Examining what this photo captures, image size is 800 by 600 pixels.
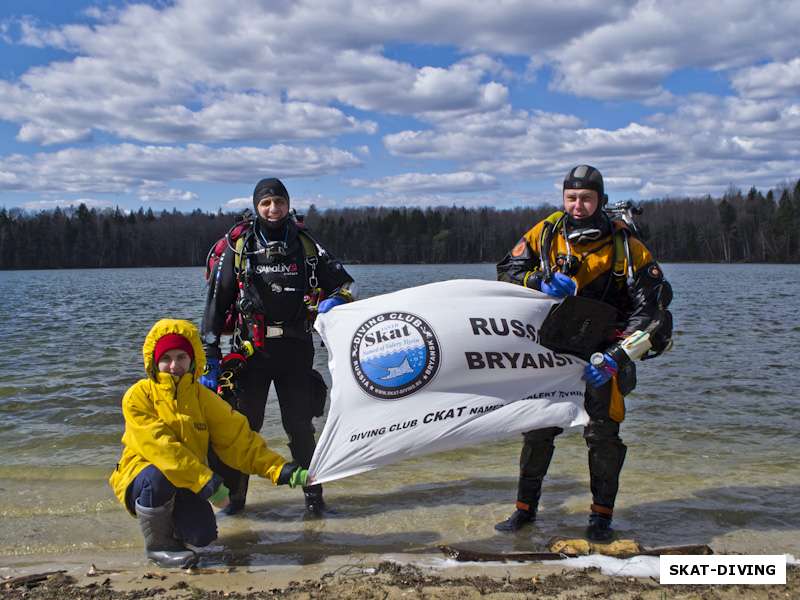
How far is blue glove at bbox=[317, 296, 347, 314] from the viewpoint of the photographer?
4.98 m

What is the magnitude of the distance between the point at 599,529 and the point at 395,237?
11147cm

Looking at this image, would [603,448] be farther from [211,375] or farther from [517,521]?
[211,375]

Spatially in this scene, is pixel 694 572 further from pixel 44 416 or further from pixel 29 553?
pixel 44 416

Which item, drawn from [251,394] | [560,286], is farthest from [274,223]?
[560,286]

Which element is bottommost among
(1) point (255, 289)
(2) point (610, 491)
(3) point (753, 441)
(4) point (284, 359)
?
(3) point (753, 441)

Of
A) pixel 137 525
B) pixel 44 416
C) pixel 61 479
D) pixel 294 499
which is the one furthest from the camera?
pixel 44 416

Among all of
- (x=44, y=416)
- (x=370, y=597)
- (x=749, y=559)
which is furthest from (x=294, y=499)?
(x=44, y=416)

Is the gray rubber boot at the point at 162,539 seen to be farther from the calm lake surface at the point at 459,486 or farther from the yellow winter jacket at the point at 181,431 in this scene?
the calm lake surface at the point at 459,486

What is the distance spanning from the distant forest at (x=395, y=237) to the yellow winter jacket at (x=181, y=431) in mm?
106386

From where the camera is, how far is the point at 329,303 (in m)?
5.02

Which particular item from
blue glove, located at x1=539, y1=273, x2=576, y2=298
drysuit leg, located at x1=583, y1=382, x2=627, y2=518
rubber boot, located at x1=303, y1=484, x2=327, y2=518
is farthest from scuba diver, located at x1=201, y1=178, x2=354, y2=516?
drysuit leg, located at x1=583, y1=382, x2=627, y2=518

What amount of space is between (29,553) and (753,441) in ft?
24.9

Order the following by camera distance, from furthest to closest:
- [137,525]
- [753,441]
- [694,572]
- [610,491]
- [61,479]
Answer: [753,441] → [61,479] → [137,525] → [610,491] → [694,572]

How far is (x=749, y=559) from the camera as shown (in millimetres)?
4086
